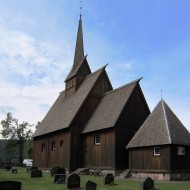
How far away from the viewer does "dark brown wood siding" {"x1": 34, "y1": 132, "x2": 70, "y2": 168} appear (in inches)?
1476

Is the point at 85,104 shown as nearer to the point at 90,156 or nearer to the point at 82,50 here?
the point at 90,156

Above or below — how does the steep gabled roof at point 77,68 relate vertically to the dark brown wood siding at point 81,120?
above

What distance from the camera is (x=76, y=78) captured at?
43.4 m

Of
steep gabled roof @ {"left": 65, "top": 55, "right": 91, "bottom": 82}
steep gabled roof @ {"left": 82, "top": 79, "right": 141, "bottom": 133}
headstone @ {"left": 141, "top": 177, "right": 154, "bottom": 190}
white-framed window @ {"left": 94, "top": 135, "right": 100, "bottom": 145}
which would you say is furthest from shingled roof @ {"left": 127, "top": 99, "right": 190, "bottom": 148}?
steep gabled roof @ {"left": 65, "top": 55, "right": 91, "bottom": 82}

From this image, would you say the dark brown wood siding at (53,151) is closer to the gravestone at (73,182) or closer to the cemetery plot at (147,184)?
the gravestone at (73,182)

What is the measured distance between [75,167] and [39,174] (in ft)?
23.0

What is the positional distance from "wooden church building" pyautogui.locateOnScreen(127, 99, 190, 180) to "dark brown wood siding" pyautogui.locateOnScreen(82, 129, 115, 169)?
2442 millimetres

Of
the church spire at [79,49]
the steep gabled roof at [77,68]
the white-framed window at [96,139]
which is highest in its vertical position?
the church spire at [79,49]

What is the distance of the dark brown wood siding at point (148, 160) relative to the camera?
26734 mm

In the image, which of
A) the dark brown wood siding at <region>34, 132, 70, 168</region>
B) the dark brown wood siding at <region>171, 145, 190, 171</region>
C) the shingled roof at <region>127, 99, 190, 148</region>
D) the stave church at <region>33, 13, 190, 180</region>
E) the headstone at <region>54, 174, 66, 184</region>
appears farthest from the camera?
the dark brown wood siding at <region>34, 132, 70, 168</region>

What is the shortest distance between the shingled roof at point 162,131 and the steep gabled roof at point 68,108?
963 cm

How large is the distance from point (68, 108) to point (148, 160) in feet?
51.0

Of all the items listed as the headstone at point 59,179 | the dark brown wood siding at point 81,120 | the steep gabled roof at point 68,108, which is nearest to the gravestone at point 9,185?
the headstone at point 59,179

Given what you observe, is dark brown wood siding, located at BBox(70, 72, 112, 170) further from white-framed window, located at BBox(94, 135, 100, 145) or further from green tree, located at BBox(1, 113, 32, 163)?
green tree, located at BBox(1, 113, 32, 163)
